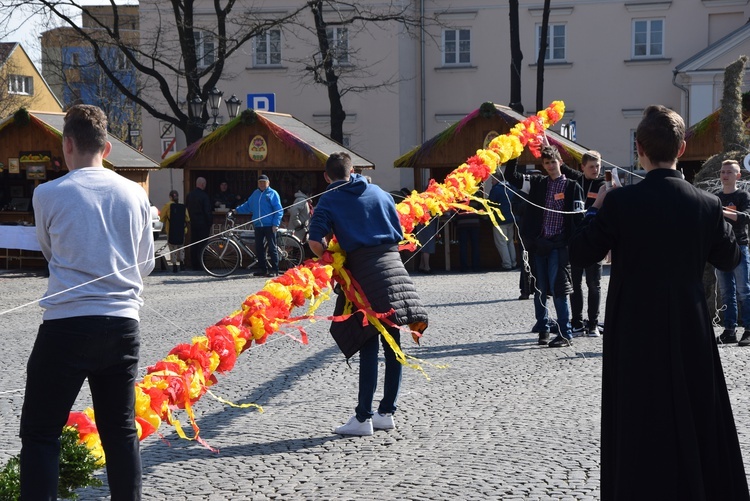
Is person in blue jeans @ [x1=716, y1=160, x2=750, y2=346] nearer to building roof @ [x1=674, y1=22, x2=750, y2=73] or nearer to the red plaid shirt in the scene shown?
the red plaid shirt

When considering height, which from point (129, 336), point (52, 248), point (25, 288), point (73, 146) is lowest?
point (25, 288)

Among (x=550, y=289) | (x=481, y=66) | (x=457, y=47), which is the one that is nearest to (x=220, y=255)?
(x=550, y=289)

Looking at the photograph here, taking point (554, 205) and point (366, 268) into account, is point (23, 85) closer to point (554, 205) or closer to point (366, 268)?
point (554, 205)

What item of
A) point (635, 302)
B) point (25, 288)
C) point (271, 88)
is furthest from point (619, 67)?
point (635, 302)

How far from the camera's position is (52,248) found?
4.56 metres

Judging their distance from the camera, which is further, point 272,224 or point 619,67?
point 619,67

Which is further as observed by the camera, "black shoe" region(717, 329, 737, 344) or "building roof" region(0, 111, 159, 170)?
"building roof" region(0, 111, 159, 170)

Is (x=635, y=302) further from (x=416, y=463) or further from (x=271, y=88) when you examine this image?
(x=271, y=88)

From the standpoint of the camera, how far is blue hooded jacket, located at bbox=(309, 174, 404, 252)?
22.8 ft

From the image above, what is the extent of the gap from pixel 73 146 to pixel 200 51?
1473 inches

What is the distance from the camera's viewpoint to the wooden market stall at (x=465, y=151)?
20.7m

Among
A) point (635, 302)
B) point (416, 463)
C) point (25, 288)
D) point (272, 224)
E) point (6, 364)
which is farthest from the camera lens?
point (272, 224)

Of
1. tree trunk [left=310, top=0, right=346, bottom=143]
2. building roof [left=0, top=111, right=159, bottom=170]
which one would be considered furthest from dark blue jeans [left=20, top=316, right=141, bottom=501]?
tree trunk [left=310, top=0, right=346, bottom=143]

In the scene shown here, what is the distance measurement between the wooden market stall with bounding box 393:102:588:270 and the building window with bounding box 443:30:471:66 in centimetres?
1917
